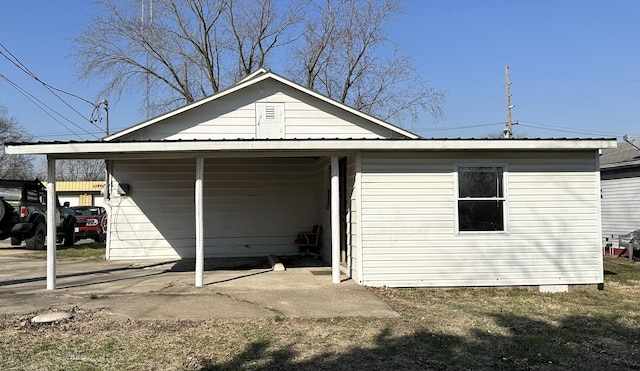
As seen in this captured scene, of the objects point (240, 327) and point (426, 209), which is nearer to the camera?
point (240, 327)

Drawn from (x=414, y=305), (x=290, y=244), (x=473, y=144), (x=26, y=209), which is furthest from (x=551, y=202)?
(x=26, y=209)

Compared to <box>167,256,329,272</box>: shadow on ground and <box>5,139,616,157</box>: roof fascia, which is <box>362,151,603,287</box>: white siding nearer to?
<box>5,139,616,157</box>: roof fascia

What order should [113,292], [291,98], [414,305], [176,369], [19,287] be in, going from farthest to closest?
[291,98] → [19,287] → [113,292] → [414,305] → [176,369]

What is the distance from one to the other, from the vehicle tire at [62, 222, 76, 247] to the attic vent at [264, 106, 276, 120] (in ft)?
35.4

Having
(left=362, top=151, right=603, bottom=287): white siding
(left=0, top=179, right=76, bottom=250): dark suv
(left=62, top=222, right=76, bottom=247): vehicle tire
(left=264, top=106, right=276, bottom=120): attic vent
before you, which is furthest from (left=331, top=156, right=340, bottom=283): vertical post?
(left=62, top=222, right=76, bottom=247): vehicle tire

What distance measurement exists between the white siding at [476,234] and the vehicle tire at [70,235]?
1400cm

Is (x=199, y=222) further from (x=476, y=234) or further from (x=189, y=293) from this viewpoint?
(x=476, y=234)

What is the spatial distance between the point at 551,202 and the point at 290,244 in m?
7.12

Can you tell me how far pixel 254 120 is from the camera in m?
12.2

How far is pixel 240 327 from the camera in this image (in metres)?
6.30

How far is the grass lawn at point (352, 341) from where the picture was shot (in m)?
5.03

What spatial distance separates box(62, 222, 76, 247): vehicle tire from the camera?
61.8 feet

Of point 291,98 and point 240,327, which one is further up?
point 291,98

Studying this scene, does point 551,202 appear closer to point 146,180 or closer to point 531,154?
point 531,154
